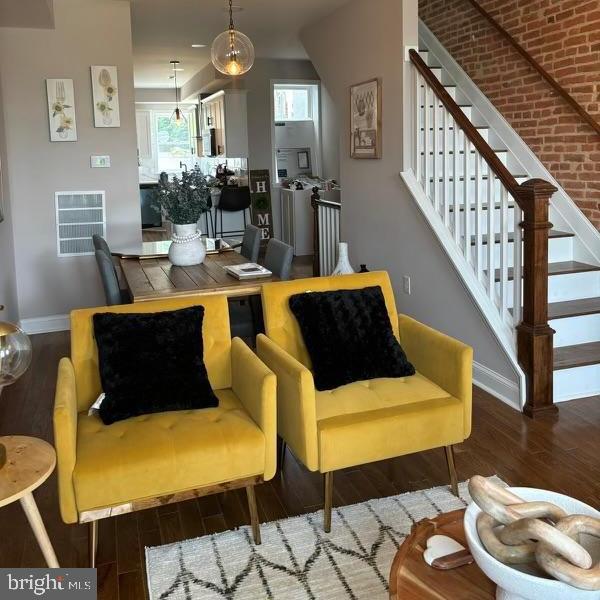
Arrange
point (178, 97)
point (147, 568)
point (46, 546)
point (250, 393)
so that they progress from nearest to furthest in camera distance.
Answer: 1. point (46, 546)
2. point (147, 568)
3. point (250, 393)
4. point (178, 97)

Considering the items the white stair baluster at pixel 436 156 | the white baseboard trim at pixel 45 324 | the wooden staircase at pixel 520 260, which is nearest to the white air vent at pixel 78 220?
the white baseboard trim at pixel 45 324

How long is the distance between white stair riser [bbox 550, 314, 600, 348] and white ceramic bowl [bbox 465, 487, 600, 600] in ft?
8.96

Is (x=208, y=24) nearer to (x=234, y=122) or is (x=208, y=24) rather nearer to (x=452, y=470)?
(x=234, y=122)

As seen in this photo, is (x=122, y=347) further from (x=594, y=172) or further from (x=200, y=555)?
(x=594, y=172)

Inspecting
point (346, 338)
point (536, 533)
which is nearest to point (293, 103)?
point (346, 338)

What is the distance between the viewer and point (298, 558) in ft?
7.93

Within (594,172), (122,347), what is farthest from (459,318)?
(122,347)

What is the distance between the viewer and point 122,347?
8.72 feet

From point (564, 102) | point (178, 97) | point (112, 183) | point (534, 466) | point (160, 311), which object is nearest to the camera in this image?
point (160, 311)

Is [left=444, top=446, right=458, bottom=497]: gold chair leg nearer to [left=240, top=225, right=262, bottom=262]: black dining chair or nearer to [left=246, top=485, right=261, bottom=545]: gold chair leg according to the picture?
[left=246, top=485, right=261, bottom=545]: gold chair leg

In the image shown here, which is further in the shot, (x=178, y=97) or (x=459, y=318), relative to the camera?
(x=178, y=97)

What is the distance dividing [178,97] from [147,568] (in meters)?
12.6

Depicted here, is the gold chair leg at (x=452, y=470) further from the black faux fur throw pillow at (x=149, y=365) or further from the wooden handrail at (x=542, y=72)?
the wooden handrail at (x=542, y=72)

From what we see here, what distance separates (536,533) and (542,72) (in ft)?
14.2
